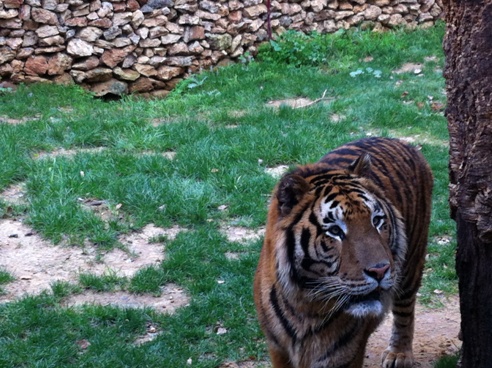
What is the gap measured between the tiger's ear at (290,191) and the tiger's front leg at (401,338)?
1.42 metres

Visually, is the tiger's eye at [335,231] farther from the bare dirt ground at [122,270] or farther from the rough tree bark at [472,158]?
the bare dirt ground at [122,270]

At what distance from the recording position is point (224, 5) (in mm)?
12445

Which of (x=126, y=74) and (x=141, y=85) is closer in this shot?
(x=126, y=74)

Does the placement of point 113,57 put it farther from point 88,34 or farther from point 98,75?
point 88,34

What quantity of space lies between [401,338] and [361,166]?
144cm

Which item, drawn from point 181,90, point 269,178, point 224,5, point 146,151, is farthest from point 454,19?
point 224,5

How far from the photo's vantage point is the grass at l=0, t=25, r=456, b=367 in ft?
18.0

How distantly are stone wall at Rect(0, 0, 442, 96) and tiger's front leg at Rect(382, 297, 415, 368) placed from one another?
25.2ft

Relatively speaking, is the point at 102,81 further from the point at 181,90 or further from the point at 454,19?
the point at 454,19

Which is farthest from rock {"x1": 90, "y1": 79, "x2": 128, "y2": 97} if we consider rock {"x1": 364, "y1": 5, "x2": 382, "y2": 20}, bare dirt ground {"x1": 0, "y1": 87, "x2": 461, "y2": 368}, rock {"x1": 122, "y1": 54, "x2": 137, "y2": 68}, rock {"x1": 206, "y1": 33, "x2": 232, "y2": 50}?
rock {"x1": 364, "y1": 5, "x2": 382, "y2": 20}

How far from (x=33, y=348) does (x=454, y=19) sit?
350 centimetres

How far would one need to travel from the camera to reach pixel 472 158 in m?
3.78

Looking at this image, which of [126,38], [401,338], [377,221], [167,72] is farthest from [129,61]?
[377,221]

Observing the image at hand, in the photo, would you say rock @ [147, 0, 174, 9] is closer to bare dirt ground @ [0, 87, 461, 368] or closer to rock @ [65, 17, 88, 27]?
rock @ [65, 17, 88, 27]
